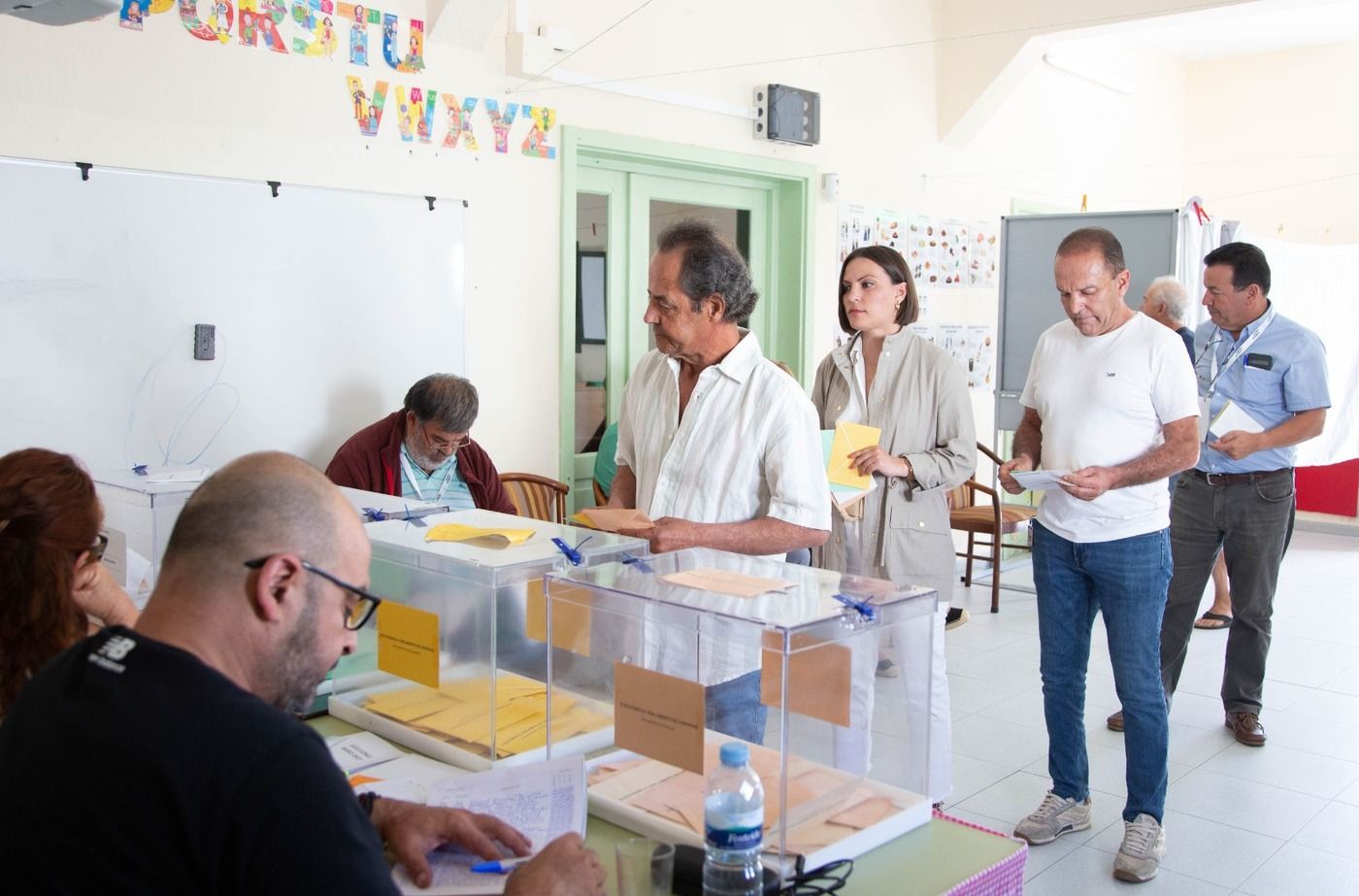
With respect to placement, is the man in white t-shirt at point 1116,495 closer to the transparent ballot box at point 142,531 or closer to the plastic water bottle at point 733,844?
the plastic water bottle at point 733,844

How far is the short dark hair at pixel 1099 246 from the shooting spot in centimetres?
281

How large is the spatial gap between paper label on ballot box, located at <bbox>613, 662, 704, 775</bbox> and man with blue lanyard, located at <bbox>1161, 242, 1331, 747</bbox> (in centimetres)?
265

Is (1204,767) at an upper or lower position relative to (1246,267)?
lower

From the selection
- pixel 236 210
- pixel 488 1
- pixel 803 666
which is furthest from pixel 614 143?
pixel 803 666

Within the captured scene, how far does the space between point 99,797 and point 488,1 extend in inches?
136

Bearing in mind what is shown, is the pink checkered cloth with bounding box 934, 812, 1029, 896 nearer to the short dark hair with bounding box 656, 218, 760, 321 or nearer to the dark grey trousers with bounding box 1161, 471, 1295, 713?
the short dark hair with bounding box 656, 218, 760, 321

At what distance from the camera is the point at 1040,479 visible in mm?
2795

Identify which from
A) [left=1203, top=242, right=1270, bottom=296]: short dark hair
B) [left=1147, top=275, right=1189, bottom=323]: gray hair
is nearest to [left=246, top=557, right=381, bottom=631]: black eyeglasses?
[left=1203, top=242, right=1270, bottom=296]: short dark hair

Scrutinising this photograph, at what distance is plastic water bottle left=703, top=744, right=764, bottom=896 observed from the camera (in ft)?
4.29

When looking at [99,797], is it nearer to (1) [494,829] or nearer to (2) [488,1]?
(1) [494,829]

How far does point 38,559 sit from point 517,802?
31.6 inches

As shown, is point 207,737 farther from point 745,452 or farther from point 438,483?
point 438,483

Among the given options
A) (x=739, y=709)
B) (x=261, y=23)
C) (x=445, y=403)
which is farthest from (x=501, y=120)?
(x=739, y=709)

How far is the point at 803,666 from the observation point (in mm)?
1451
